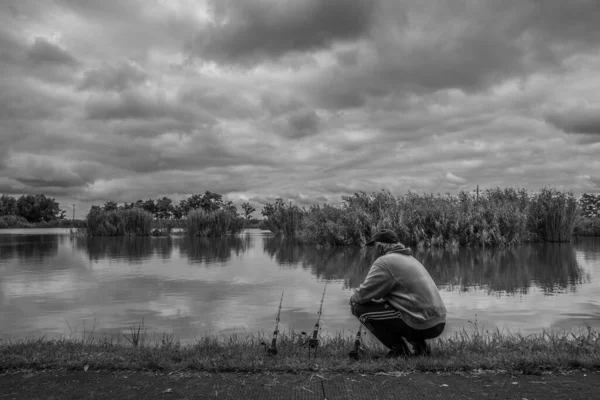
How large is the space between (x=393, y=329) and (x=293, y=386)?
1.62 meters

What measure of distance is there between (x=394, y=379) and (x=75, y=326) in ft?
20.1

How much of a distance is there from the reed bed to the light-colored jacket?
19499mm

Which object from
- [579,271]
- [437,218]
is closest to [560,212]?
[437,218]

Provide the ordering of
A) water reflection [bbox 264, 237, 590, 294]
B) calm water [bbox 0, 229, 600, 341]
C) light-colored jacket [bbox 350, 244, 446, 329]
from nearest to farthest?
1. light-colored jacket [bbox 350, 244, 446, 329]
2. calm water [bbox 0, 229, 600, 341]
3. water reflection [bbox 264, 237, 590, 294]

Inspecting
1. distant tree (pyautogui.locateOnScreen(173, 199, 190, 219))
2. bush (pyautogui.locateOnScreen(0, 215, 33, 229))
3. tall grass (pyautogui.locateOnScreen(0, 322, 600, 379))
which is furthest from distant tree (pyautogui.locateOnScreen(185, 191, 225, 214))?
tall grass (pyautogui.locateOnScreen(0, 322, 600, 379))

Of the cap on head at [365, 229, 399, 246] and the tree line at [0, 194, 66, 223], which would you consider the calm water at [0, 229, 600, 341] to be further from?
the tree line at [0, 194, 66, 223]

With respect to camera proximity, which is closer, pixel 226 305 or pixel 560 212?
pixel 226 305

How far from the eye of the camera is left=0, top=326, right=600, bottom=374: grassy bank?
5191 mm

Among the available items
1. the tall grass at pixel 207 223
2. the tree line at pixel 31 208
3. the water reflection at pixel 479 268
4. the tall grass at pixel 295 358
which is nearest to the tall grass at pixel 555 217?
the water reflection at pixel 479 268

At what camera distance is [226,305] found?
33.5ft

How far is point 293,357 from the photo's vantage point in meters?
5.60

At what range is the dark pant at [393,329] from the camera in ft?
18.5

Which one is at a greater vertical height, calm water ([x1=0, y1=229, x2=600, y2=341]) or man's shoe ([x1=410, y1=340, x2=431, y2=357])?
man's shoe ([x1=410, y1=340, x2=431, y2=357])

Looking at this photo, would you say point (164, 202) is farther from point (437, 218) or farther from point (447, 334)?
point (447, 334)
